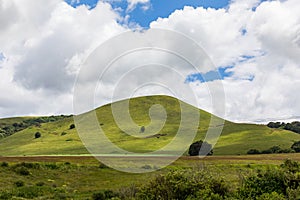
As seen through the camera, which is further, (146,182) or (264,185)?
(146,182)

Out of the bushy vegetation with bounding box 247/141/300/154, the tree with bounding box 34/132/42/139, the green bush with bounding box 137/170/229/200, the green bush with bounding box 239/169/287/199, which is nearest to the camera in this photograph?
the green bush with bounding box 239/169/287/199

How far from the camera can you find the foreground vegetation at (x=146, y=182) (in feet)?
70.8

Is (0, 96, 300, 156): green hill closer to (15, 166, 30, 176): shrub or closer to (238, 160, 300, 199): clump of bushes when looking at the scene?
(15, 166, 30, 176): shrub

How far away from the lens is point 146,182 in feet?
117

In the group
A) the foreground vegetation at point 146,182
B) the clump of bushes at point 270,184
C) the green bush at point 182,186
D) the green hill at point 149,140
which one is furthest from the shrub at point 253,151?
the green bush at point 182,186

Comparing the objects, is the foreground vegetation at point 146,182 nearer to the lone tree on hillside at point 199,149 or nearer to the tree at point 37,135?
the lone tree on hillside at point 199,149

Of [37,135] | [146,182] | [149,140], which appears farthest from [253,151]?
[37,135]

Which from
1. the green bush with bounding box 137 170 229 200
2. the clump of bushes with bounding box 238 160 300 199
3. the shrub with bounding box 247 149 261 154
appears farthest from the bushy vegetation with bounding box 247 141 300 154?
the green bush with bounding box 137 170 229 200

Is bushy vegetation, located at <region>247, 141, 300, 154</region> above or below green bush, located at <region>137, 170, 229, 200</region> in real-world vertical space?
above

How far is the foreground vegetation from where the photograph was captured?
850 inches

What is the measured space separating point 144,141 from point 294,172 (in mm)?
138882

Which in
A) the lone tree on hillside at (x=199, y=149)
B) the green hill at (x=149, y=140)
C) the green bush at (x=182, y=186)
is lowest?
the green bush at (x=182, y=186)

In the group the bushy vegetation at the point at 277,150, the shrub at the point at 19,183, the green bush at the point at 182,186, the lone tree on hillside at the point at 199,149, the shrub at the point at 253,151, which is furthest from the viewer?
the shrub at the point at 253,151

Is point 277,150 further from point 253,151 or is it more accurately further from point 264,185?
point 264,185
